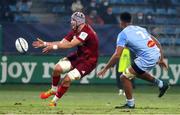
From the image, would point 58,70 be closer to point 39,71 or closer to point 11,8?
point 39,71

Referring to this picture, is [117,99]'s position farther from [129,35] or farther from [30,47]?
[30,47]

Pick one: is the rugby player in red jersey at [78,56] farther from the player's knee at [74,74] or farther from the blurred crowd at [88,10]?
the blurred crowd at [88,10]

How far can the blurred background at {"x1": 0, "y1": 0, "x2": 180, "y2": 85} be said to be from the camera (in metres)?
24.0

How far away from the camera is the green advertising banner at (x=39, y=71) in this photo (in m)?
23.8

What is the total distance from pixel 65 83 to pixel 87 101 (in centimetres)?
271

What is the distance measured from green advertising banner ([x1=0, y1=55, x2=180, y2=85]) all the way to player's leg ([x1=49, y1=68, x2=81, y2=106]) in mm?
8566

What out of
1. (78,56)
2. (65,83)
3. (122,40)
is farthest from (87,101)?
(122,40)

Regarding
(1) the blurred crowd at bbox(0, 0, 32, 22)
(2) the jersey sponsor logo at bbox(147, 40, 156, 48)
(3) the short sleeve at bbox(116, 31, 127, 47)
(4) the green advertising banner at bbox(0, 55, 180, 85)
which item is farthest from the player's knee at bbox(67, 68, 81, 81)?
(1) the blurred crowd at bbox(0, 0, 32, 22)

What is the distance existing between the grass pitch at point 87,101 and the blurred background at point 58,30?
0.52 meters

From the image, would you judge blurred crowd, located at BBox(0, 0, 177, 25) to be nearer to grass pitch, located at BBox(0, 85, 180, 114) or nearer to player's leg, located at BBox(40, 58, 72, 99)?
grass pitch, located at BBox(0, 85, 180, 114)

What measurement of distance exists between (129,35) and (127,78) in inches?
38.3

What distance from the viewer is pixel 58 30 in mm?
24625

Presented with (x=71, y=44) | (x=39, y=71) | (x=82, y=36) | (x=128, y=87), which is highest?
(x=82, y=36)

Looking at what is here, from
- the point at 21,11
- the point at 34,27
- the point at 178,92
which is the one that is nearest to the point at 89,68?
the point at 178,92
